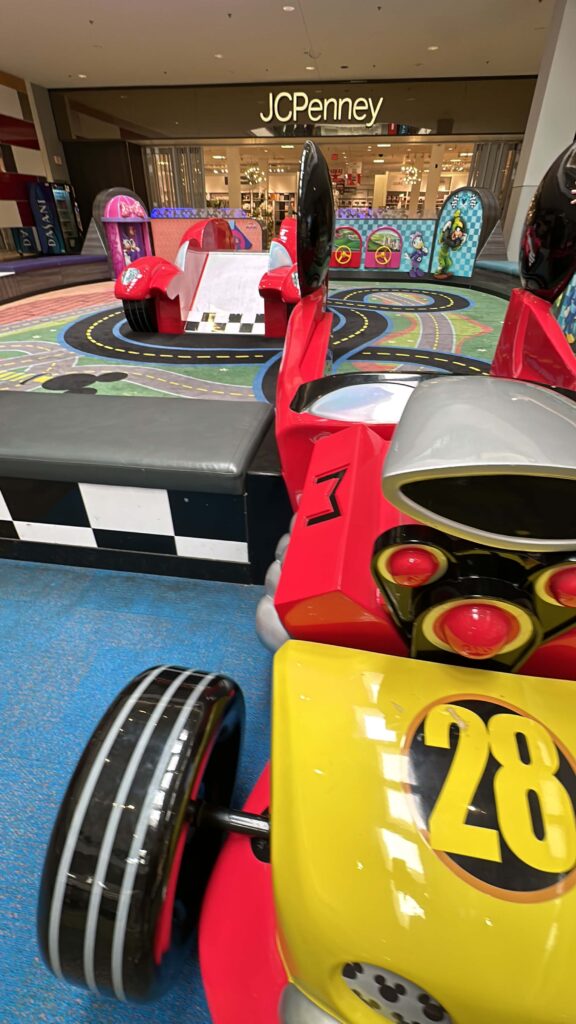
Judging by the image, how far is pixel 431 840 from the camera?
0.37 meters

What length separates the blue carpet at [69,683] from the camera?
1.99ft

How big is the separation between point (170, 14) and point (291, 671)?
283 inches

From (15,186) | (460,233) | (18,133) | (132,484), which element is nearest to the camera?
(132,484)

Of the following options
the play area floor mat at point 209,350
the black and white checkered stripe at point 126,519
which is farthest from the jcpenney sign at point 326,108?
the black and white checkered stripe at point 126,519

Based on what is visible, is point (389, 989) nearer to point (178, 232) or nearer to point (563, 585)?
point (563, 585)

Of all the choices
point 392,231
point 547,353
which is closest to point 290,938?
point 547,353

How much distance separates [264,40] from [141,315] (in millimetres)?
5680

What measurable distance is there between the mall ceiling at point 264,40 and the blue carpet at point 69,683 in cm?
639

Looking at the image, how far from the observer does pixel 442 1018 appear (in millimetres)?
366

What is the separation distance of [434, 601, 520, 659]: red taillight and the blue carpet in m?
0.52

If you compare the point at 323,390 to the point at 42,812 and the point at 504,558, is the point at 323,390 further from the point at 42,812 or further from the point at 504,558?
the point at 42,812

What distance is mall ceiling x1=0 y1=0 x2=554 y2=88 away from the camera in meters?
5.18

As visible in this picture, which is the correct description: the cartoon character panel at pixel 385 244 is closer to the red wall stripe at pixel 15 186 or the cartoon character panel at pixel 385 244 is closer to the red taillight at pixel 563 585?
the red taillight at pixel 563 585

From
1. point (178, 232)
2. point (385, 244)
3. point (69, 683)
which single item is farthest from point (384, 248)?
point (69, 683)
